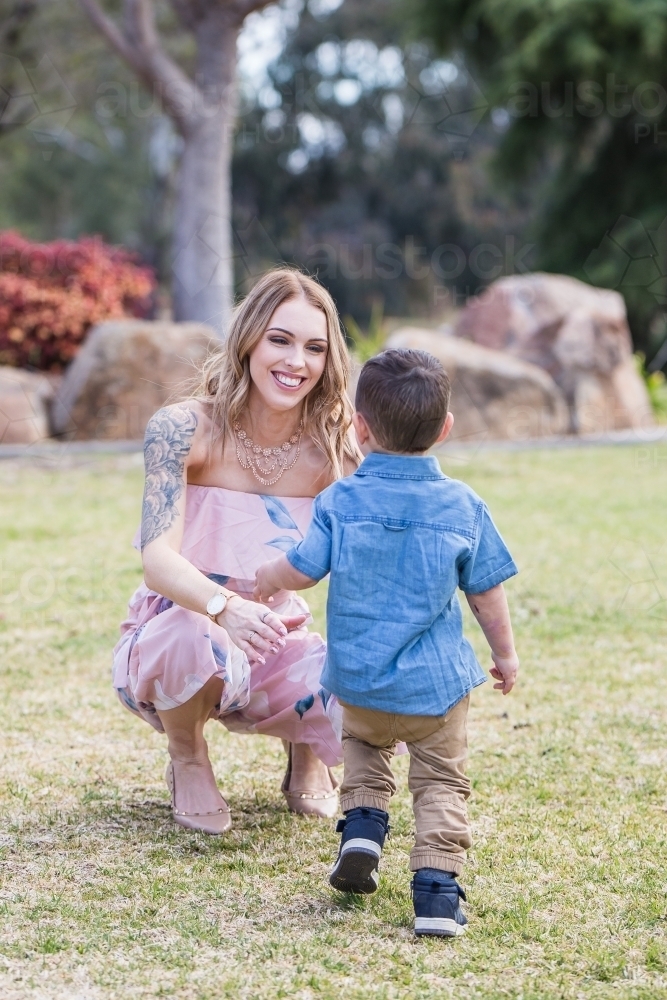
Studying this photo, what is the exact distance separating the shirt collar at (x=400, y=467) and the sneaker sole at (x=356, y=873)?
2.18 ft

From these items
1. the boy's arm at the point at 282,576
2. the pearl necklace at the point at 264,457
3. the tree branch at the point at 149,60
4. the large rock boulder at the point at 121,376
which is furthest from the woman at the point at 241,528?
the tree branch at the point at 149,60

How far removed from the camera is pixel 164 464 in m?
2.61

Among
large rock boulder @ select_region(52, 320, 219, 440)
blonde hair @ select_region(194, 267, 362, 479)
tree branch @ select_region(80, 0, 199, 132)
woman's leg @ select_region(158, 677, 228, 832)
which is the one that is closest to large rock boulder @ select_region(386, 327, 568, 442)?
large rock boulder @ select_region(52, 320, 219, 440)

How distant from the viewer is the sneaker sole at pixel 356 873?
2105mm

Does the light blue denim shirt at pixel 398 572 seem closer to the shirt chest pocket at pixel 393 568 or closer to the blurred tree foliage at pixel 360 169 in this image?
the shirt chest pocket at pixel 393 568

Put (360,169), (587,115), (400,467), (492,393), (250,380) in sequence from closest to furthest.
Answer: (400,467)
(250,380)
(492,393)
(587,115)
(360,169)

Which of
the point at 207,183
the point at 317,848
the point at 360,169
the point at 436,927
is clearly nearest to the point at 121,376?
the point at 207,183

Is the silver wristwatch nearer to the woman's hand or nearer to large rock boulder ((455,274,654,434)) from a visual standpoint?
the woman's hand

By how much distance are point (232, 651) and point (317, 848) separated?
45 cm

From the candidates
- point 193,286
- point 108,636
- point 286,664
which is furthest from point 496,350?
point 286,664

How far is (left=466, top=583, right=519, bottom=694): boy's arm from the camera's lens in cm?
221

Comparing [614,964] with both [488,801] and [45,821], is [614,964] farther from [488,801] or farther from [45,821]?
[45,821]

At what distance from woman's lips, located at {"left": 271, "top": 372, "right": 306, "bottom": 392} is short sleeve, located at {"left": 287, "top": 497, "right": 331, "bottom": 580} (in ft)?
1.80

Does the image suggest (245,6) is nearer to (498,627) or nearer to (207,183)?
(207,183)
